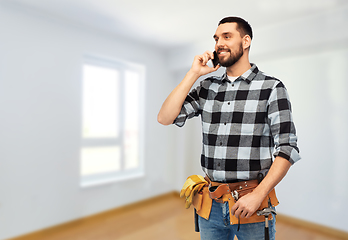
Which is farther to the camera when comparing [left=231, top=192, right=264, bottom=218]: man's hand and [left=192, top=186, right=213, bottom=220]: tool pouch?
[left=192, top=186, right=213, bottom=220]: tool pouch

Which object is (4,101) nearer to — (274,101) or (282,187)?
(274,101)

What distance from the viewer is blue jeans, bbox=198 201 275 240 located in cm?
102

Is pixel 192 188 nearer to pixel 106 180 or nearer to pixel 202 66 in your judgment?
pixel 202 66

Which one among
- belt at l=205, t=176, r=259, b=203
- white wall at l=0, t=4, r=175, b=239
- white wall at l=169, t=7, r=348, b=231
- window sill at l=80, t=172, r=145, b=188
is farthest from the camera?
window sill at l=80, t=172, r=145, b=188

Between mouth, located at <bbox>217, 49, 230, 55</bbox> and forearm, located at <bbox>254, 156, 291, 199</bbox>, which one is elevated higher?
mouth, located at <bbox>217, 49, 230, 55</bbox>

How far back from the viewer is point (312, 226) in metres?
2.95

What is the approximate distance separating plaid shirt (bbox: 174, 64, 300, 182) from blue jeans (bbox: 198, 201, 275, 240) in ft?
0.45

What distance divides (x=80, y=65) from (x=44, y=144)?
103 cm

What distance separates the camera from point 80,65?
10.0 ft

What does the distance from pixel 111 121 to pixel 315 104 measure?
2638 millimetres

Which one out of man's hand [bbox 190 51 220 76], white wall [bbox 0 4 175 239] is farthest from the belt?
white wall [bbox 0 4 175 239]

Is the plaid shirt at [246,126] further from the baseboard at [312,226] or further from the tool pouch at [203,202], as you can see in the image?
the baseboard at [312,226]

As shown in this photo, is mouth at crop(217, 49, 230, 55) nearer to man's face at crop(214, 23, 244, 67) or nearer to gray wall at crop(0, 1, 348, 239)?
man's face at crop(214, 23, 244, 67)

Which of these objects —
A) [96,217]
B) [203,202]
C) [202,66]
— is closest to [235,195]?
[203,202]
